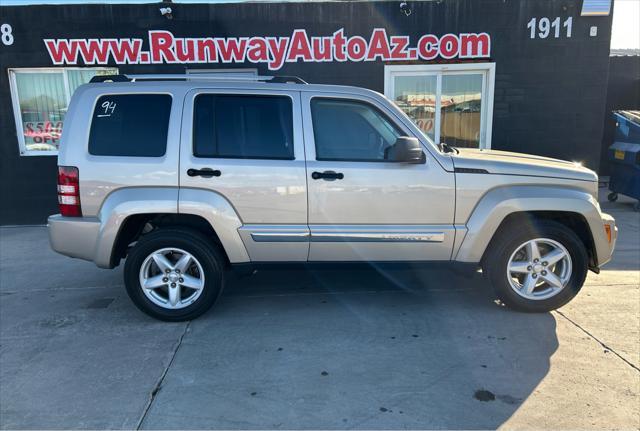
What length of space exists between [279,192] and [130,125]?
141 centimetres

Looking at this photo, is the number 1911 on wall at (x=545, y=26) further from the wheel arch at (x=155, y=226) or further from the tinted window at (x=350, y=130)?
the wheel arch at (x=155, y=226)

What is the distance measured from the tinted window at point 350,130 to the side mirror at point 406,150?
0.58 feet

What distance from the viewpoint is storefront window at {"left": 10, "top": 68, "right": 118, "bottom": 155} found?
27.0 ft

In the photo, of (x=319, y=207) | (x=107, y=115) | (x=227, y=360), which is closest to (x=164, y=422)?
(x=227, y=360)

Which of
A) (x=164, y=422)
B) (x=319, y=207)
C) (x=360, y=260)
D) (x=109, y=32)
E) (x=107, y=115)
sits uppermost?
(x=109, y=32)

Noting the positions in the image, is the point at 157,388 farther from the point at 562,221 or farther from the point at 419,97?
the point at 419,97

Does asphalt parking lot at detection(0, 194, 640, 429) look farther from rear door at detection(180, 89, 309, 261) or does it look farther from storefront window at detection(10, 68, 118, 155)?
storefront window at detection(10, 68, 118, 155)

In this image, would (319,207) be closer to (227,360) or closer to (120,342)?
(227,360)

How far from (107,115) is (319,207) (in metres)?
1.98

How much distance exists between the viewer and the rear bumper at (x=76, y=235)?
3900 millimetres

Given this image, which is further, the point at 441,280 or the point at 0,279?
the point at 0,279

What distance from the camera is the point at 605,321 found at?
4.00 m

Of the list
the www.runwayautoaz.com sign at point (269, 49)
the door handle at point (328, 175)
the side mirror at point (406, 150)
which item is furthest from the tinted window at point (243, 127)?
the www.runwayautoaz.com sign at point (269, 49)

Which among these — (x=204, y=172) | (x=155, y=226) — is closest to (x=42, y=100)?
(x=155, y=226)
